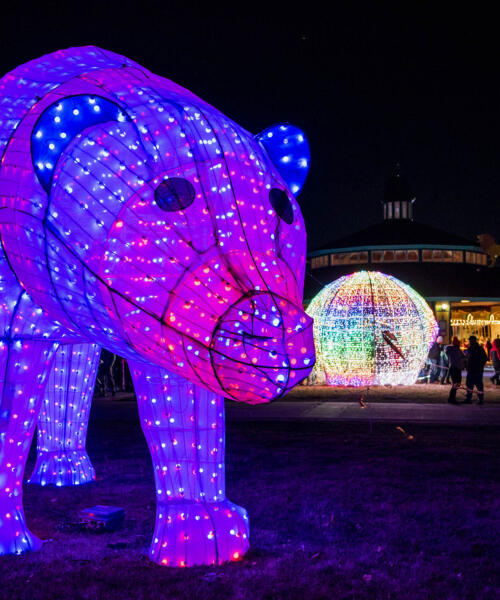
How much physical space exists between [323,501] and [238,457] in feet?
8.07

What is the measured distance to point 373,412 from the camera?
515 inches

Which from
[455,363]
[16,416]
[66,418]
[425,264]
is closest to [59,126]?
[16,416]

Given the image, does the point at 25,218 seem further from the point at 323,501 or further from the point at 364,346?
the point at 364,346

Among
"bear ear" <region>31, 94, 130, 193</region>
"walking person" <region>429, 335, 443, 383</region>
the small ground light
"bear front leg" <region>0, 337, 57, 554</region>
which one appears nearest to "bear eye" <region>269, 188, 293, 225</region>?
"bear ear" <region>31, 94, 130, 193</region>

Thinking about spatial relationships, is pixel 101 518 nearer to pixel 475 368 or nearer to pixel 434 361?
pixel 475 368

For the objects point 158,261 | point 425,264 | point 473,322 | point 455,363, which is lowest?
point 455,363

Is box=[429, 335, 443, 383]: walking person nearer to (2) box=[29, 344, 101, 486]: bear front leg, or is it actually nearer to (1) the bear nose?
(2) box=[29, 344, 101, 486]: bear front leg

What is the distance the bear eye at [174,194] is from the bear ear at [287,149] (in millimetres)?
975

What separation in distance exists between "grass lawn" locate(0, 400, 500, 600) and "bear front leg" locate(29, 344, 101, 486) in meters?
0.21

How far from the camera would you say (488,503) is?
20.5ft

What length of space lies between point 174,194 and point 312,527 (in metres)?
3.16

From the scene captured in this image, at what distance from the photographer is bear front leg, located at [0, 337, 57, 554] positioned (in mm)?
4488

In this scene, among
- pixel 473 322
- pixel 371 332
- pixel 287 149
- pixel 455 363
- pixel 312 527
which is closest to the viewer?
pixel 287 149

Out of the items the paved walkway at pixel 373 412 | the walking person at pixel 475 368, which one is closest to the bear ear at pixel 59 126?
the paved walkway at pixel 373 412
